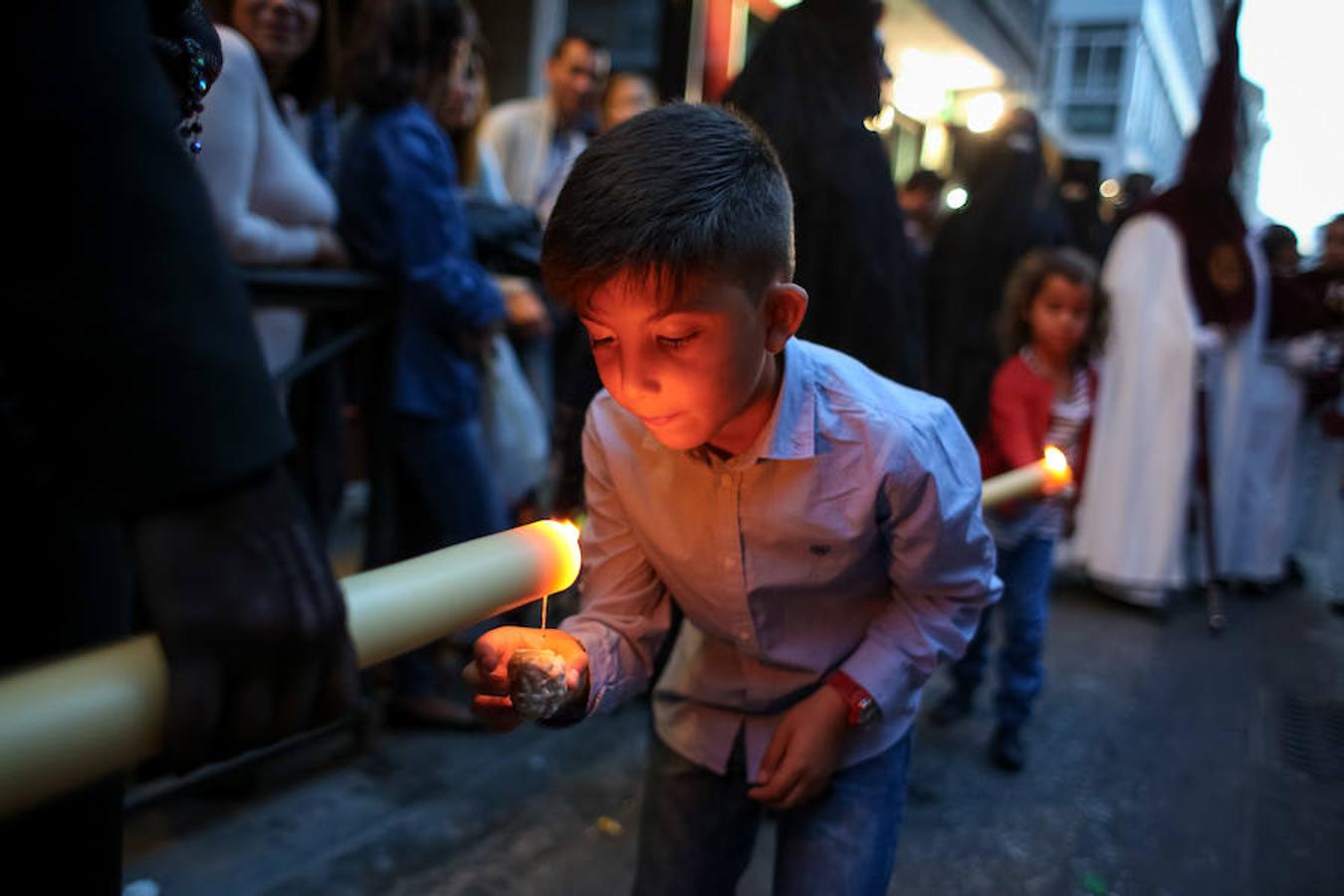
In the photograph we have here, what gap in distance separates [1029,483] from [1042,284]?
1921 millimetres

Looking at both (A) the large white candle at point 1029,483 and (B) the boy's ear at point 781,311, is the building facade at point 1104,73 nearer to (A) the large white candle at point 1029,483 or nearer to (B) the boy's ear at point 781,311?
(A) the large white candle at point 1029,483

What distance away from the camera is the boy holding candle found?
1188mm

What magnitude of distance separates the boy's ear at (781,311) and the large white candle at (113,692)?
560mm

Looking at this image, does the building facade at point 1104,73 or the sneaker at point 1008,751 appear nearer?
the sneaker at point 1008,751

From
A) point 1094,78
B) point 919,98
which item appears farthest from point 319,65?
point 1094,78

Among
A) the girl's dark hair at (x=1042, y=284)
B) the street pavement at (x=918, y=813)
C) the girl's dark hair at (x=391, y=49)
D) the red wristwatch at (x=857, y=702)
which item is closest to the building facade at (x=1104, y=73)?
the girl's dark hair at (x=1042, y=284)

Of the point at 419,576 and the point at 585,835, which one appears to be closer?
the point at 419,576

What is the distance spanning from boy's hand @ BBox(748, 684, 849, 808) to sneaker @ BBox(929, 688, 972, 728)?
7.57 ft

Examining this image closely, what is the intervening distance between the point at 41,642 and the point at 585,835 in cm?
→ 188

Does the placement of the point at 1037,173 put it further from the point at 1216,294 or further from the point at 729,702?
the point at 729,702

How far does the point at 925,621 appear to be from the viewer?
57.5 inches

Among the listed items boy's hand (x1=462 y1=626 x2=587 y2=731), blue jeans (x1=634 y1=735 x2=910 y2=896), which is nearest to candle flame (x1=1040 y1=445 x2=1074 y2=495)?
blue jeans (x1=634 y1=735 x2=910 y2=896)

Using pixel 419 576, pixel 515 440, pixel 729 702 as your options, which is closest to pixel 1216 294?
pixel 515 440

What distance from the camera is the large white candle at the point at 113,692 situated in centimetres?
64
